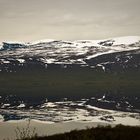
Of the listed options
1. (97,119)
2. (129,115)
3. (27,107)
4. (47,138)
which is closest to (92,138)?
(47,138)

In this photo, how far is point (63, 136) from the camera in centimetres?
1195

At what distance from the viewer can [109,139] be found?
1151cm

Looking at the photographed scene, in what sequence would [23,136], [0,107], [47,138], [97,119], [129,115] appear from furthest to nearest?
[0,107], [129,115], [97,119], [47,138], [23,136]

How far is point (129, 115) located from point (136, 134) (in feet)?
167

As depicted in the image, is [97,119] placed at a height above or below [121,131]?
below

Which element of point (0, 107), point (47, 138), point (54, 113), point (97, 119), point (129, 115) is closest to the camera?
point (47, 138)

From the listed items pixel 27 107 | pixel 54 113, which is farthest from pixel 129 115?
pixel 27 107

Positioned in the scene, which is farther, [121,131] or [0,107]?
[0,107]

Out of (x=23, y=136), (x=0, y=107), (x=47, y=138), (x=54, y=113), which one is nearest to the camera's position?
(x=23, y=136)

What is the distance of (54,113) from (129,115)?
13.0 m

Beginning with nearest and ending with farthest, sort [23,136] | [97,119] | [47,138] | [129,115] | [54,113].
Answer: [23,136] → [47,138] → [97,119] → [129,115] → [54,113]

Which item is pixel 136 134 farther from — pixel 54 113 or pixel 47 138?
pixel 54 113

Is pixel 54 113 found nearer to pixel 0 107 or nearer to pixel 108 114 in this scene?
pixel 108 114

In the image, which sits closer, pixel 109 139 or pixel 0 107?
pixel 109 139
